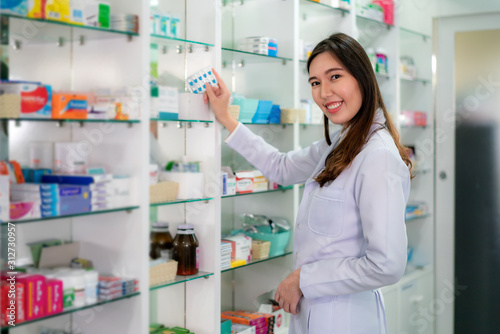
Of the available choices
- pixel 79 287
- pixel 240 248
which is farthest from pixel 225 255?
pixel 79 287

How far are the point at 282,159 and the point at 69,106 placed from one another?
3.84 feet

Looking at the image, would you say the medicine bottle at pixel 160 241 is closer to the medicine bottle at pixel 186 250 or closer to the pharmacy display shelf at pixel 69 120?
the medicine bottle at pixel 186 250

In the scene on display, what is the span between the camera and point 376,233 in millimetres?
2127

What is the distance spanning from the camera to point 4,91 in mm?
1881

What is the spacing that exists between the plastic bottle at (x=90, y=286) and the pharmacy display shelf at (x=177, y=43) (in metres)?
0.95

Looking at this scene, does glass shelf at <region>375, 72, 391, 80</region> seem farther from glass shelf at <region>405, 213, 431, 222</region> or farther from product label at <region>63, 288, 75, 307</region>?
product label at <region>63, 288, 75, 307</region>

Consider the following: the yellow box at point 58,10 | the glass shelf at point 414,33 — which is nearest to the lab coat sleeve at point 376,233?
the yellow box at point 58,10

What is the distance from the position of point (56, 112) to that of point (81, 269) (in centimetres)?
58

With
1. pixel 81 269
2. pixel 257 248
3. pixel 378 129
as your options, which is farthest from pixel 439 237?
pixel 81 269

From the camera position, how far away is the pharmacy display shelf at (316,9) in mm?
3465

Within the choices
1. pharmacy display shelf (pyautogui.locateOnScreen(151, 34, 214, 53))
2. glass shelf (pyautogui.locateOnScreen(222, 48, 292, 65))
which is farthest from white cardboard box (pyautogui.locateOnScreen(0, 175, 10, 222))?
glass shelf (pyautogui.locateOnScreen(222, 48, 292, 65))

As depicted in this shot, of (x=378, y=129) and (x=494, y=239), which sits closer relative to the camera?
(x=378, y=129)

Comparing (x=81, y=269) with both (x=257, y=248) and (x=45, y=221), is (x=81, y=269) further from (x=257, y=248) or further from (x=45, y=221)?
(x=257, y=248)

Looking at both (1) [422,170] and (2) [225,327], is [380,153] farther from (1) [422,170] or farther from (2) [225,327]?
(1) [422,170]
